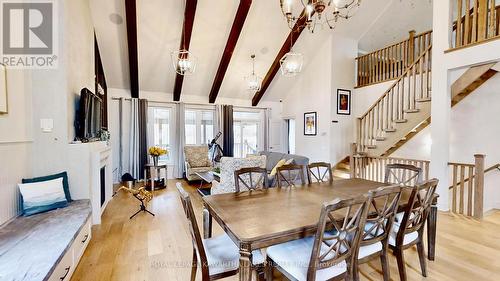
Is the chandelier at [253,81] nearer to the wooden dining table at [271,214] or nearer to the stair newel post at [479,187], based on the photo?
the wooden dining table at [271,214]

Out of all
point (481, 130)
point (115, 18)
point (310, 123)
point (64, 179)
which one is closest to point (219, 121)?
point (310, 123)

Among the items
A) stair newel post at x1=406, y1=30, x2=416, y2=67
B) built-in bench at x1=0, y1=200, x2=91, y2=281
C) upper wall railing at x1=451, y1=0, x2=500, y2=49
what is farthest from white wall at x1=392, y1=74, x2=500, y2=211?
built-in bench at x1=0, y1=200, x2=91, y2=281

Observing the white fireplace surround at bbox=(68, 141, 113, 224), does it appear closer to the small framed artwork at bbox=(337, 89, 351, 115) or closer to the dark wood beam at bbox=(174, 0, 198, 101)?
the dark wood beam at bbox=(174, 0, 198, 101)

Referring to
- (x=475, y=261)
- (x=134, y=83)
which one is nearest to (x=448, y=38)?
(x=475, y=261)

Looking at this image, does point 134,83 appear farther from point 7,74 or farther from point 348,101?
point 348,101

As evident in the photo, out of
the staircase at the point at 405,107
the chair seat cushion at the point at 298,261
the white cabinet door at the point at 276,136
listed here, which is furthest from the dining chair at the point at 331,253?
the white cabinet door at the point at 276,136

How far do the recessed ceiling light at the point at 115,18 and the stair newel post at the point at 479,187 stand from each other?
650 cm

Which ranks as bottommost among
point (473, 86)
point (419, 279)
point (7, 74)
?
point (419, 279)

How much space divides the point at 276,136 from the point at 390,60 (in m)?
3.86

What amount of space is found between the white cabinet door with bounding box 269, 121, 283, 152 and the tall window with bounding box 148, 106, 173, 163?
3234mm

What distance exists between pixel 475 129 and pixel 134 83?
7.86m

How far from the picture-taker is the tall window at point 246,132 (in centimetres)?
746

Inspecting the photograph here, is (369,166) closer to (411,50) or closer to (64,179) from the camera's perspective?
(411,50)

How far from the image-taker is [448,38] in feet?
11.7
